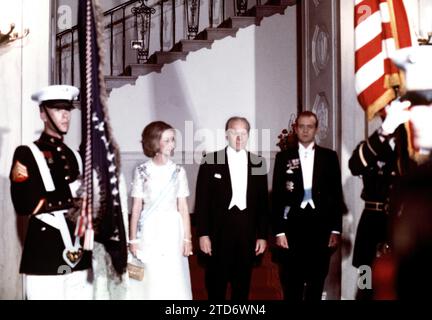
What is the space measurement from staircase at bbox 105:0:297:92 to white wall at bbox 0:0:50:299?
404 centimetres

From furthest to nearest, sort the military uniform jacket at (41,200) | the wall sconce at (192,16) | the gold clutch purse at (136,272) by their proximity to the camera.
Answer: the wall sconce at (192,16)
the gold clutch purse at (136,272)
the military uniform jacket at (41,200)

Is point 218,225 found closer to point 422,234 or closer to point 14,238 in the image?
point 14,238

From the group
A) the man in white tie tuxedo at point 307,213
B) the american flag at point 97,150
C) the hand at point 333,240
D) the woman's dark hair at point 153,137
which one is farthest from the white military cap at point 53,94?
the hand at point 333,240

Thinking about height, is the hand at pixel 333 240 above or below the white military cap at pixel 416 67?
below

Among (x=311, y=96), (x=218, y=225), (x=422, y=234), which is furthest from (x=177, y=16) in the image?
(x=422, y=234)

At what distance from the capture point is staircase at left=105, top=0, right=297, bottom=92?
8.98m

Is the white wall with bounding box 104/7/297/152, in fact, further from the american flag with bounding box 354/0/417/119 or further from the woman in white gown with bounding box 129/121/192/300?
the woman in white gown with bounding box 129/121/192/300

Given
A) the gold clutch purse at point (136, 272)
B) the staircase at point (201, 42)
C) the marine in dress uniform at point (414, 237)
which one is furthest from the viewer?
the staircase at point (201, 42)

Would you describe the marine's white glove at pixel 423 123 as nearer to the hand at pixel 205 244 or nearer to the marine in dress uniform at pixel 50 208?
the marine in dress uniform at pixel 50 208

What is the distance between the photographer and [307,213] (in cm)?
503

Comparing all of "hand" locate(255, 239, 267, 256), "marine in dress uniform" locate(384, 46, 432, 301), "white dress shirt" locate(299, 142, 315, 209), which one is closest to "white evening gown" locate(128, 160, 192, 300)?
"hand" locate(255, 239, 267, 256)

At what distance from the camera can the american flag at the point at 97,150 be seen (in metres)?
4.11

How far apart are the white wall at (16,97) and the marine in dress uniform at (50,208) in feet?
2.60

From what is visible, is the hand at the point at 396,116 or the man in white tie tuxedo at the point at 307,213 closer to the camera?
the hand at the point at 396,116
